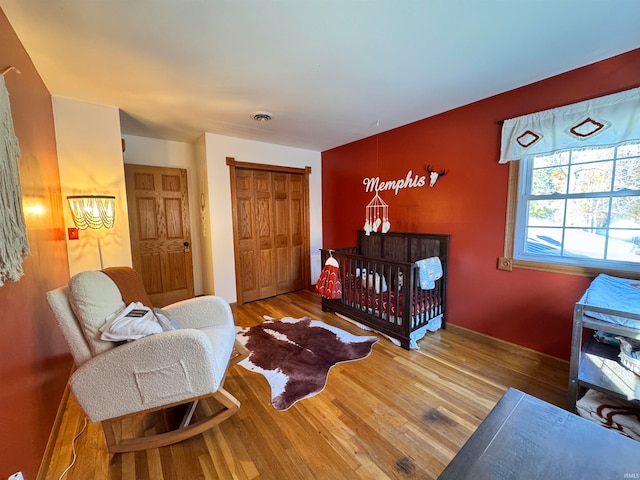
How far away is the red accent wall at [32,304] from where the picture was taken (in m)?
1.13

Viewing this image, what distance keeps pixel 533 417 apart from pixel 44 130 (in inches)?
133

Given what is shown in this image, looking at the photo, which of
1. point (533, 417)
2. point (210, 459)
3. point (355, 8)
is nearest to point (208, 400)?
point (210, 459)

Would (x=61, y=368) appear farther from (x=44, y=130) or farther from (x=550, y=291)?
(x=550, y=291)

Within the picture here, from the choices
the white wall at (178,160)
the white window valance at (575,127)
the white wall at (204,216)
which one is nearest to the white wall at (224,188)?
the white wall at (204,216)

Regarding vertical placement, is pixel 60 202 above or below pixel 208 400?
above

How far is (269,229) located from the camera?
3986mm

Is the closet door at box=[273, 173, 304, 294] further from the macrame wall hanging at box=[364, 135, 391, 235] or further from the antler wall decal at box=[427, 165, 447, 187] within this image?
the antler wall decal at box=[427, 165, 447, 187]

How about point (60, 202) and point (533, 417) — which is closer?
point (533, 417)

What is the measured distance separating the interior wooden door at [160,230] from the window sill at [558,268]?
3.90 metres

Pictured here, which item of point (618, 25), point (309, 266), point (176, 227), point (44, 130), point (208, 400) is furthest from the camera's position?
point (309, 266)

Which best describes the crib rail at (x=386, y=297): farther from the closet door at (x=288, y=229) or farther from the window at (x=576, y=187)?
the closet door at (x=288, y=229)

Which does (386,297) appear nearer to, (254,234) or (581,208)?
(581,208)

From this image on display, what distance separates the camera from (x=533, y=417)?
973 millimetres

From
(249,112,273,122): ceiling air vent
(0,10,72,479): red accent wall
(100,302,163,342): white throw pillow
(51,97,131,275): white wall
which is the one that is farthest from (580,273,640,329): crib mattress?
(51,97,131,275): white wall
